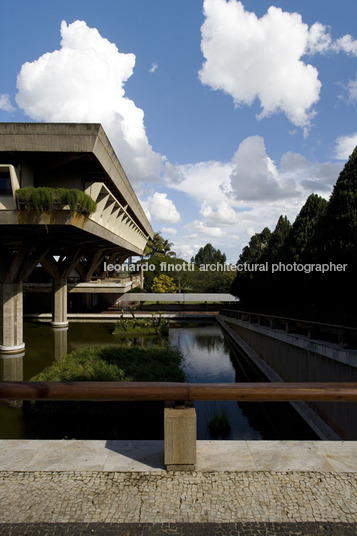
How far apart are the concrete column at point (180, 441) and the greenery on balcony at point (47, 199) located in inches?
570

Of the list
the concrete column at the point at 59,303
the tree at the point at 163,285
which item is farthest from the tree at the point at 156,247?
the concrete column at the point at 59,303

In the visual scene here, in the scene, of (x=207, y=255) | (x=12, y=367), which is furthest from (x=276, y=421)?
(x=207, y=255)

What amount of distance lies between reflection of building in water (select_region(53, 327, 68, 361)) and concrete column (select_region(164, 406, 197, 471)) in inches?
681

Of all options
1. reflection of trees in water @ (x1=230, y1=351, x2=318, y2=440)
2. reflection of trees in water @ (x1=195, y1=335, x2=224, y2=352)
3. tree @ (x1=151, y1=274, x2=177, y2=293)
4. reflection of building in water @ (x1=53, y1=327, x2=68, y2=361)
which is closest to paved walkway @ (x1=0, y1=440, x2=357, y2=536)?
reflection of trees in water @ (x1=230, y1=351, x2=318, y2=440)

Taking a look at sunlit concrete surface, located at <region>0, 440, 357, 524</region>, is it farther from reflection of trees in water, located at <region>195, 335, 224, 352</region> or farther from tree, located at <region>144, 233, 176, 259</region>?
tree, located at <region>144, 233, 176, 259</region>

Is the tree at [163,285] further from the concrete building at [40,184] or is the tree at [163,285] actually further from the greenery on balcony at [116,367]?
the greenery on balcony at [116,367]

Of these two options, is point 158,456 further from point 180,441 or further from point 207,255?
point 207,255

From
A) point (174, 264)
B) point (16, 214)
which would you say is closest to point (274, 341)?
point (16, 214)

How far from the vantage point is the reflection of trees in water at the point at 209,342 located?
2425 centimetres

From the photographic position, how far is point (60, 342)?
25.6 m

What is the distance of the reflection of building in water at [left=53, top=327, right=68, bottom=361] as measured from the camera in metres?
21.6

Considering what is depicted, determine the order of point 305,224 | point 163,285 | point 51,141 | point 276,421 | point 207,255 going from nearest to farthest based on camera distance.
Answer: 1. point 276,421
2. point 51,141
3. point 305,224
4. point 163,285
5. point 207,255

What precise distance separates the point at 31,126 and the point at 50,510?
16316 mm

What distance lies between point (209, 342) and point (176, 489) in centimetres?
2366
